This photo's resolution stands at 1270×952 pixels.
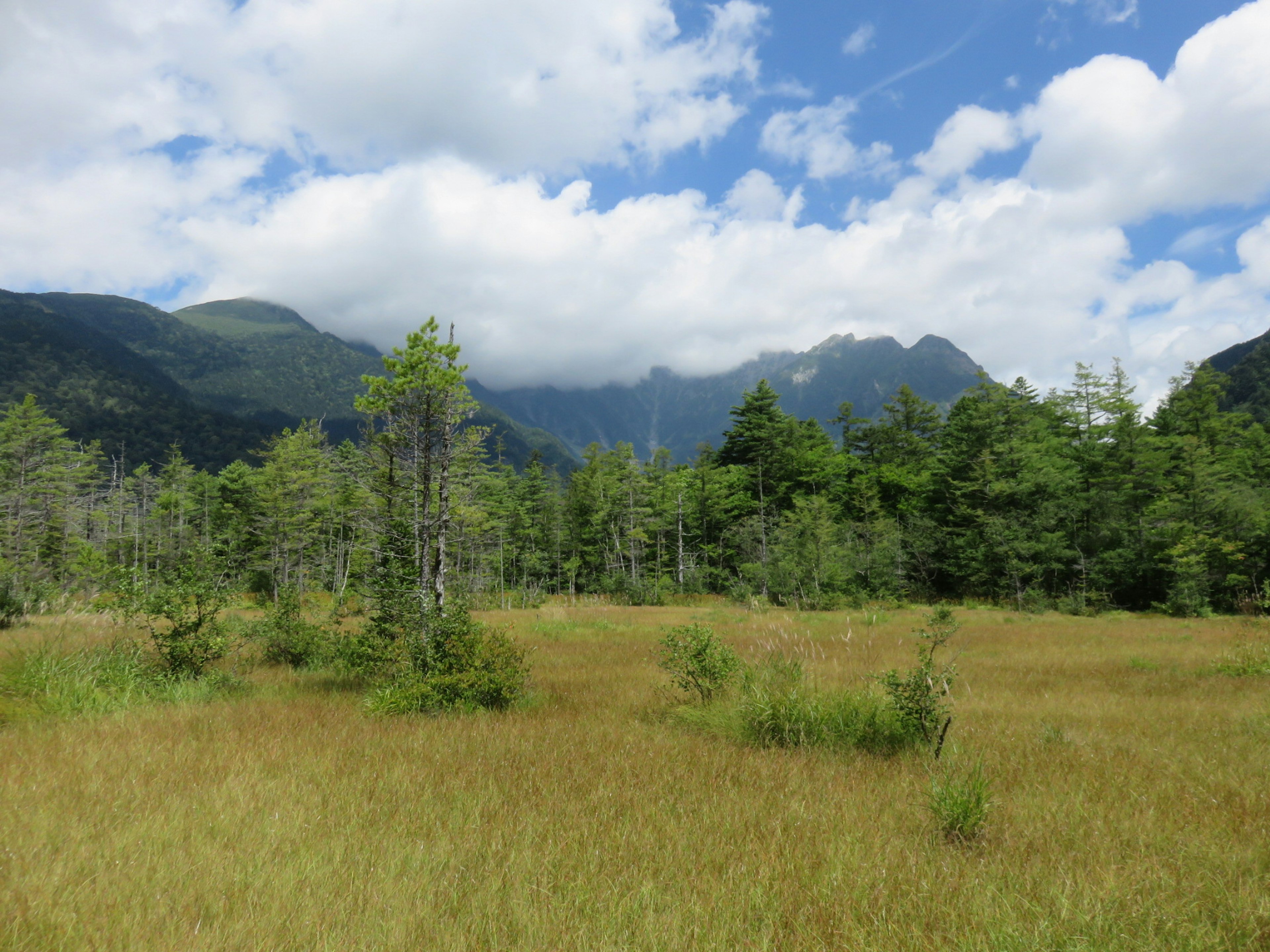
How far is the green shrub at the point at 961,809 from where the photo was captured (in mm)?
3525

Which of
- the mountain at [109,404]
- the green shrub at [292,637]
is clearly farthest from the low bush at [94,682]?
the mountain at [109,404]

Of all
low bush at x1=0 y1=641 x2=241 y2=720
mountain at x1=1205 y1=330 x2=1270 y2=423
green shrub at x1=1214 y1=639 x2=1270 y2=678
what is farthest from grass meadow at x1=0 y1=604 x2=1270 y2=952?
mountain at x1=1205 y1=330 x2=1270 y2=423

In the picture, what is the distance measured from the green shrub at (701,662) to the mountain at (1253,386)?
83.2m

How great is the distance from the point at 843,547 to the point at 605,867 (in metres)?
33.3

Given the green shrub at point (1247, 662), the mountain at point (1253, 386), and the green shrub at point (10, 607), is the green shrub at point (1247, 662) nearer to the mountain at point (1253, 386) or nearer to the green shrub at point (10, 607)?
the green shrub at point (10, 607)

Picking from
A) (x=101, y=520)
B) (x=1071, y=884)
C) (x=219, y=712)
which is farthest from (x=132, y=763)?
(x=101, y=520)

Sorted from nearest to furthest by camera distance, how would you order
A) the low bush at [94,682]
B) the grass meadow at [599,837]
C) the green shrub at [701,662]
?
the grass meadow at [599,837] → the low bush at [94,682] → the green shrub at [701,662]

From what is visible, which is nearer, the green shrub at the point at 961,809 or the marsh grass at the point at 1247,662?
the green shrub at the point at 961,809

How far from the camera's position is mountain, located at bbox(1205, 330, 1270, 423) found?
6225 cm

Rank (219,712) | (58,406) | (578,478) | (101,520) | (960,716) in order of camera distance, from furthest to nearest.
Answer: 1. (58,406)
2. (578,478)
3. (101,520)
4. (960,716)
5. (219,712)

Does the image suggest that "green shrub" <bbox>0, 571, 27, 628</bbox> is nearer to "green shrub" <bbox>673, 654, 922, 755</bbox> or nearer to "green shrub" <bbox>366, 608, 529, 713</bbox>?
"green shrub" <bbox>366, 608, 529, 713</bbox>

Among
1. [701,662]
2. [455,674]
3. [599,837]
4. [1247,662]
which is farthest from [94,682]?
[1247,662]

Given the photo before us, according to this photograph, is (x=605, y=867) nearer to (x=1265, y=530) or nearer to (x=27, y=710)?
(x=27, y=710)

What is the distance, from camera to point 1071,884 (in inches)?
116
